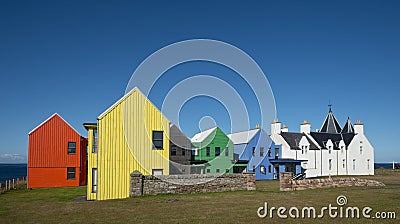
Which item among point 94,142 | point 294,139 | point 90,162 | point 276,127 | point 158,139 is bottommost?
point 90,162

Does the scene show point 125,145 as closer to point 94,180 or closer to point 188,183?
point 94,180

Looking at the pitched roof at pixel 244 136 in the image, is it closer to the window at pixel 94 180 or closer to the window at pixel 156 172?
the window at pixel 156 172

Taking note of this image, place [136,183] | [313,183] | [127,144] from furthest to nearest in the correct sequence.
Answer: [313,183]
[127,144]
[136,183]

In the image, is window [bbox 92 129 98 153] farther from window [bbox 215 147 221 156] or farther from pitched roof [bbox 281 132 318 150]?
pitched roof [bbox 281 132 318 150]

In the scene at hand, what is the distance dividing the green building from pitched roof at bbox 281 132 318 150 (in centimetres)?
1353

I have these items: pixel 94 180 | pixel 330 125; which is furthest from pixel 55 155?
pixel 330 125

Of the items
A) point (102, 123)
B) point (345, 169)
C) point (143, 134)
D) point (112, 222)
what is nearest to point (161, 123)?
point (143, 134)

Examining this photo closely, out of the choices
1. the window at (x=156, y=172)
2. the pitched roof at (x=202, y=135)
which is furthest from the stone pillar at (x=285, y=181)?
the pitched roof at (x=202, y=135)

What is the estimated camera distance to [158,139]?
91.5ft

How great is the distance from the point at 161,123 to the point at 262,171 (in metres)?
30.1

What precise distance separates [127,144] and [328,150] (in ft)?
149

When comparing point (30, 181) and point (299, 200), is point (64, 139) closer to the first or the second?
point (30, 181)

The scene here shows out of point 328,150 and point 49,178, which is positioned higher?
point 328,150

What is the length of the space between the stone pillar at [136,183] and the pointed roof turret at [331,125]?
56.3 m
